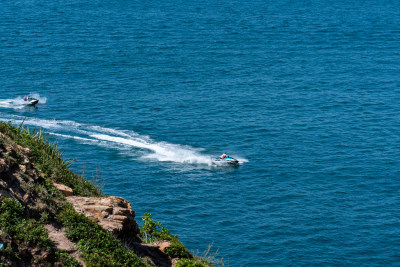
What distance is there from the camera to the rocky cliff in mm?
24500

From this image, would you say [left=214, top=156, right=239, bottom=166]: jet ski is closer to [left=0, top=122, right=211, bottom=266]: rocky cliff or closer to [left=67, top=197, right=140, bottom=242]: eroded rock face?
[left=0, top=122, right=211, bottom=266]: rocky cliff

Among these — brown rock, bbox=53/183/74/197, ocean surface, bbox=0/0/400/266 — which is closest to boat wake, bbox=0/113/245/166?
ocean surface, bbox=0/0/400/266

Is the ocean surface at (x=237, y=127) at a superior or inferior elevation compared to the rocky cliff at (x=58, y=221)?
superior

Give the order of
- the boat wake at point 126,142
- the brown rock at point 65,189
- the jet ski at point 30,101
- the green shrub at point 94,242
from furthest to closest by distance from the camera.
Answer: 1. the jet ski at point 30,101
2. the boat wake at point 126,142
3. the brown rock at point 65,189
4. the green shrub at point 94,242

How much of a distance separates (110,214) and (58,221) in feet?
10.4

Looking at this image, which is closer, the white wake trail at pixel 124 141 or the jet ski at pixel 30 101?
the white wake trail at pixel 124 141

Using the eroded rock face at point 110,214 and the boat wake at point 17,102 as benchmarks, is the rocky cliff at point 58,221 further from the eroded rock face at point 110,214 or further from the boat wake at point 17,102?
the boat wake at point 17,102

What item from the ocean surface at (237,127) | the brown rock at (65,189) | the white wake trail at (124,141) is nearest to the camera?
the brown rock at (65,189)

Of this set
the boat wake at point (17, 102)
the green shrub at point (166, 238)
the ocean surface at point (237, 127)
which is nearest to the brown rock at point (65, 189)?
the green shrub at point (166, 238)

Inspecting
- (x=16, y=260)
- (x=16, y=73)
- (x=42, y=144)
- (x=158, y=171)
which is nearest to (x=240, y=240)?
(x=158, y=171)

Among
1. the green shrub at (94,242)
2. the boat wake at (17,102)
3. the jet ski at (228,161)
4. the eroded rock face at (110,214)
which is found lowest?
the green shrub at (94,242)

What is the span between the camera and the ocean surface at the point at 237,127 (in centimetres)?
8856

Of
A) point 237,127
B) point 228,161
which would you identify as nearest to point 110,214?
point 228,161

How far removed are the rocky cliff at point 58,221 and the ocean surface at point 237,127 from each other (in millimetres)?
34212
